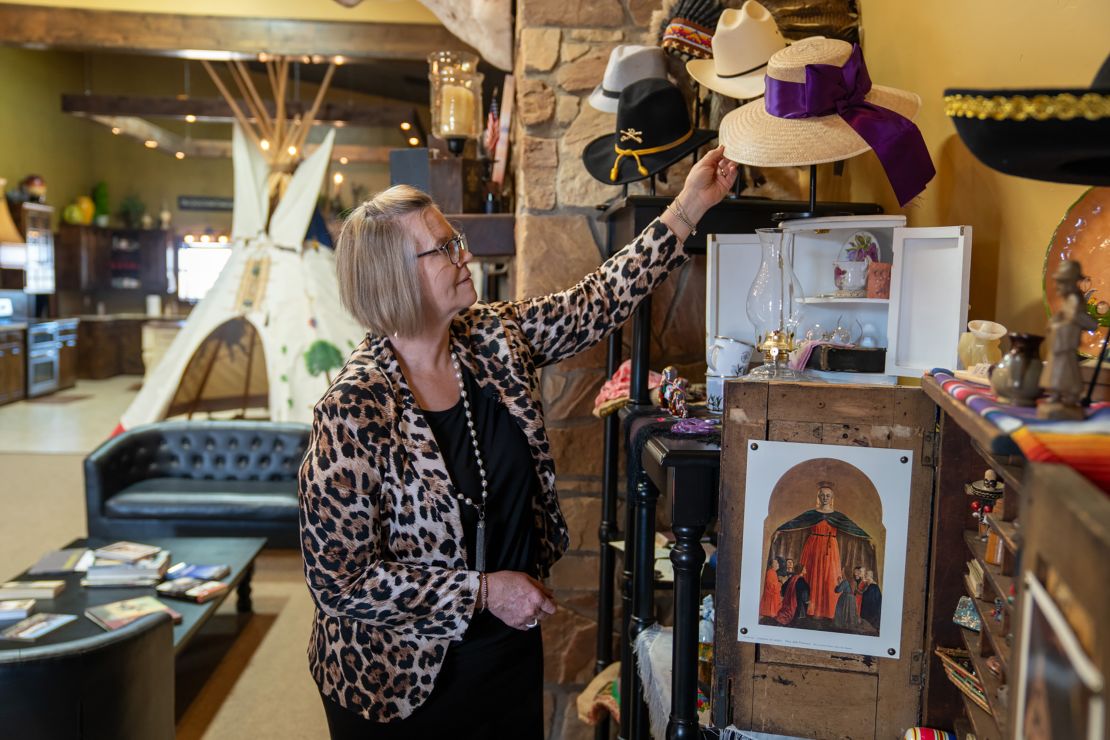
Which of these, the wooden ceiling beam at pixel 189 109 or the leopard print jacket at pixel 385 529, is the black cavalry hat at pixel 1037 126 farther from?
the wooden ceiling beam at pixel 189 109

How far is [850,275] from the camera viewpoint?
65.5 inches

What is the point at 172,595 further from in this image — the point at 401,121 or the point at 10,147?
the point at 10,147

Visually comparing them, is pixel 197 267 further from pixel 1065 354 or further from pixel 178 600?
pixel 1065 354

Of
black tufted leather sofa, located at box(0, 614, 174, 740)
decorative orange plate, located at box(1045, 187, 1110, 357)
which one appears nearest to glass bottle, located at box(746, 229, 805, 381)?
decorative orange plate, located at box(1045, 187, 1110, 357)

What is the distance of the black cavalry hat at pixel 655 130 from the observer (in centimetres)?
214

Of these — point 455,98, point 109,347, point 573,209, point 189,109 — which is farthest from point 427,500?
point 109,347

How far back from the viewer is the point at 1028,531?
0.63 meters

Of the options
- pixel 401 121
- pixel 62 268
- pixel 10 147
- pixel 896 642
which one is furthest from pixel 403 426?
pixel 62 268

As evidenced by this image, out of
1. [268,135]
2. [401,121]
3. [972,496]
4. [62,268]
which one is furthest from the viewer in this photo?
[62,268]

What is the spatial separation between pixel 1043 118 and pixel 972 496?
68 centimetres

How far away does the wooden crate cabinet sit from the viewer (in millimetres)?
1325

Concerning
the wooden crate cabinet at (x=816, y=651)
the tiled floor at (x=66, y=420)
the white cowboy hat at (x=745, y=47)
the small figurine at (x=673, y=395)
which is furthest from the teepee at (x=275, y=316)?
the wooden crate cabinet at (x=816, y=651)

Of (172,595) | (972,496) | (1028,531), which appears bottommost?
(172,595)

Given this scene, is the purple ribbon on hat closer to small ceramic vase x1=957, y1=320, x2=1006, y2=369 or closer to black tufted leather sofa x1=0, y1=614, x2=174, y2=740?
small ceramic vase x1=957, y1=320, x2=1006, y2=369
